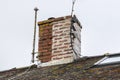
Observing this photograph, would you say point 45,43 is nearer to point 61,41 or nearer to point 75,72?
point 61,41

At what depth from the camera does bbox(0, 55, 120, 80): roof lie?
8586mm

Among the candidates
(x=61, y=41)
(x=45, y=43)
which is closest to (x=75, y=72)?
(x=61, y=41)

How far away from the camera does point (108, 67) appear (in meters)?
9.16

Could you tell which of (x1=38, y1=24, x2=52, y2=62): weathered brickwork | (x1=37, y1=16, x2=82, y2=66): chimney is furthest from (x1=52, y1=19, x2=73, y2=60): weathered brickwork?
(x1=38, y1=24, x2=52, y2=62): weathered brickwork

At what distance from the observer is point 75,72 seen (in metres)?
9.38

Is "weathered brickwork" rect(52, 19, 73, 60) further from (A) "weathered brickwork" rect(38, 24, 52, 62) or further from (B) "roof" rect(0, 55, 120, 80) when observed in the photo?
(B) "roof" rect(0, 55, 120, 80)

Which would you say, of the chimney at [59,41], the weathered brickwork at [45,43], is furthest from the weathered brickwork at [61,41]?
the weathered brickwork at [45,43]

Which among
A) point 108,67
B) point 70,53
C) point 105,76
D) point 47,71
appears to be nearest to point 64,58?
point 70,53

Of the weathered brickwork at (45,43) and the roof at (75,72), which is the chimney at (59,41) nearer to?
the weathered brickwork at (45,43)

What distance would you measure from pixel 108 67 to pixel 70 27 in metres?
2.57

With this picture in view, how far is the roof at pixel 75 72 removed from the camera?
859 cm

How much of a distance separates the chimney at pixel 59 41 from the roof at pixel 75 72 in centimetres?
39

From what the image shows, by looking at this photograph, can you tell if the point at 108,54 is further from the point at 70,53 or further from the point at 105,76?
the point at 105,76

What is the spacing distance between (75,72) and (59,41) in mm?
2180
